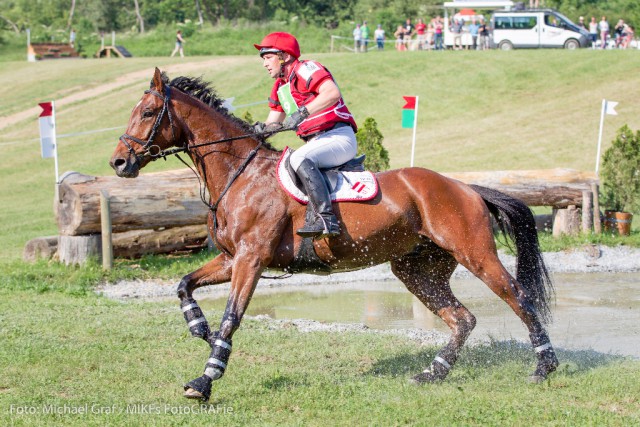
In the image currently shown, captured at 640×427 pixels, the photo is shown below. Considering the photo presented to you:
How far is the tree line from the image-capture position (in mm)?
54938

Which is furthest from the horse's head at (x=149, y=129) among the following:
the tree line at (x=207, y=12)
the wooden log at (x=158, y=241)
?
the tree line at (x=207, y=12)

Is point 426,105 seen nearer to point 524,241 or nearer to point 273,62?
point 524,241

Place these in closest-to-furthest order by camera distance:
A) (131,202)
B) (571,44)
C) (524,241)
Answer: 1. (524,241)
2. (131,202)
3. (571,44)

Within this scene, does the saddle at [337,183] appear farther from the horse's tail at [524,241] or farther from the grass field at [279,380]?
the grass field at [279,380]

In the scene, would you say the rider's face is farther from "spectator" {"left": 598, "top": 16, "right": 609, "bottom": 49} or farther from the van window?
"spectator" {"left": 598, "top": 16, "right": 609, "bottom": 49}

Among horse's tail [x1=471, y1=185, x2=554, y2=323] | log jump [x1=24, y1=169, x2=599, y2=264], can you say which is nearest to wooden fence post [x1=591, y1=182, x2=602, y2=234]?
log jump [x1=24, y1=169, x2=599, y2=264]

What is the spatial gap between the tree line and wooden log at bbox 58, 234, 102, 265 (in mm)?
41416

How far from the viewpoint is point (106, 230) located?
1274cm

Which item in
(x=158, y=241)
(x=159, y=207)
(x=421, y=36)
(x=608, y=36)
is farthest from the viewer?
(x=421, y=36)

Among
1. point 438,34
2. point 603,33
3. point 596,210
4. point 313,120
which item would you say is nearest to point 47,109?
point 313,120

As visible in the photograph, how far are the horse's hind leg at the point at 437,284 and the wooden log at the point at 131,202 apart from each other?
6.20 meters

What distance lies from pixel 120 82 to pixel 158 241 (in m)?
26.3

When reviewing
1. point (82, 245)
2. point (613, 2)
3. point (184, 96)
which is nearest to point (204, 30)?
point (613, 2)

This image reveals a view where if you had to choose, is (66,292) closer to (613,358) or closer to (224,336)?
(224,336)
